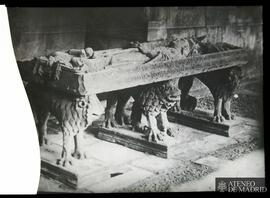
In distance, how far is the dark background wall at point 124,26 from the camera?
2.49m

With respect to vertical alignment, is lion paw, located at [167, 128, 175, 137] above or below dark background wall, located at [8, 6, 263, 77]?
below

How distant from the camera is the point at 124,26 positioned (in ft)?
8.34

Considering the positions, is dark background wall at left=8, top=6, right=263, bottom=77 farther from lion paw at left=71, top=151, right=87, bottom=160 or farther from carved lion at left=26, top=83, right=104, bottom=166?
lion paw at left=71, top=151, right=87, bottom=160

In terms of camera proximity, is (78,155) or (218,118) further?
(218,118)

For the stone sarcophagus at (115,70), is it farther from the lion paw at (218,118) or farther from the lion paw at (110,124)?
the lion paw at (218,118)

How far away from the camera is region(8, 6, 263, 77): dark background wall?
2.49m

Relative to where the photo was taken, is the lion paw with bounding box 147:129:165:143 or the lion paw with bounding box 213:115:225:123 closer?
the lion paw with bounding box 147:129:165:143

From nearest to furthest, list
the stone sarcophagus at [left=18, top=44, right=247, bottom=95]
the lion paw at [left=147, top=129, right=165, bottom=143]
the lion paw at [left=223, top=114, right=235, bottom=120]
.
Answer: the stone sarcophagus at [left=18, top=44, right=247, bottom=95], the lion paw at [left=147, top=129, right=165, bottom=143], the lion paw at [left=223, top=114, right=235, bottom=120]

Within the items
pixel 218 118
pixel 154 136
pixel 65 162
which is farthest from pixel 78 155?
pixel 218 118

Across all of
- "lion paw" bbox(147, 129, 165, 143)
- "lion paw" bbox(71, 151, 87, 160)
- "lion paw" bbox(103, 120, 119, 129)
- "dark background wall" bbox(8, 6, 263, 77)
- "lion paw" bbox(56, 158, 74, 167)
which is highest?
"dark background wall" bbox(8, 6, 263, 77)

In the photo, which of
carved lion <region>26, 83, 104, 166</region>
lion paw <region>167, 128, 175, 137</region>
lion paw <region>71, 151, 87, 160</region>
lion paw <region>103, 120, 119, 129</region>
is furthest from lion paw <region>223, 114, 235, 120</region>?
lion paw <region>71, 151, 87, 160</region>

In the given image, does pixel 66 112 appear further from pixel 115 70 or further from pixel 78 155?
pixel 115 70

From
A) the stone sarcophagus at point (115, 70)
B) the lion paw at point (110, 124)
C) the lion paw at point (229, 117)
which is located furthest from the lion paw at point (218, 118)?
the lion paw at point (110, 124)
